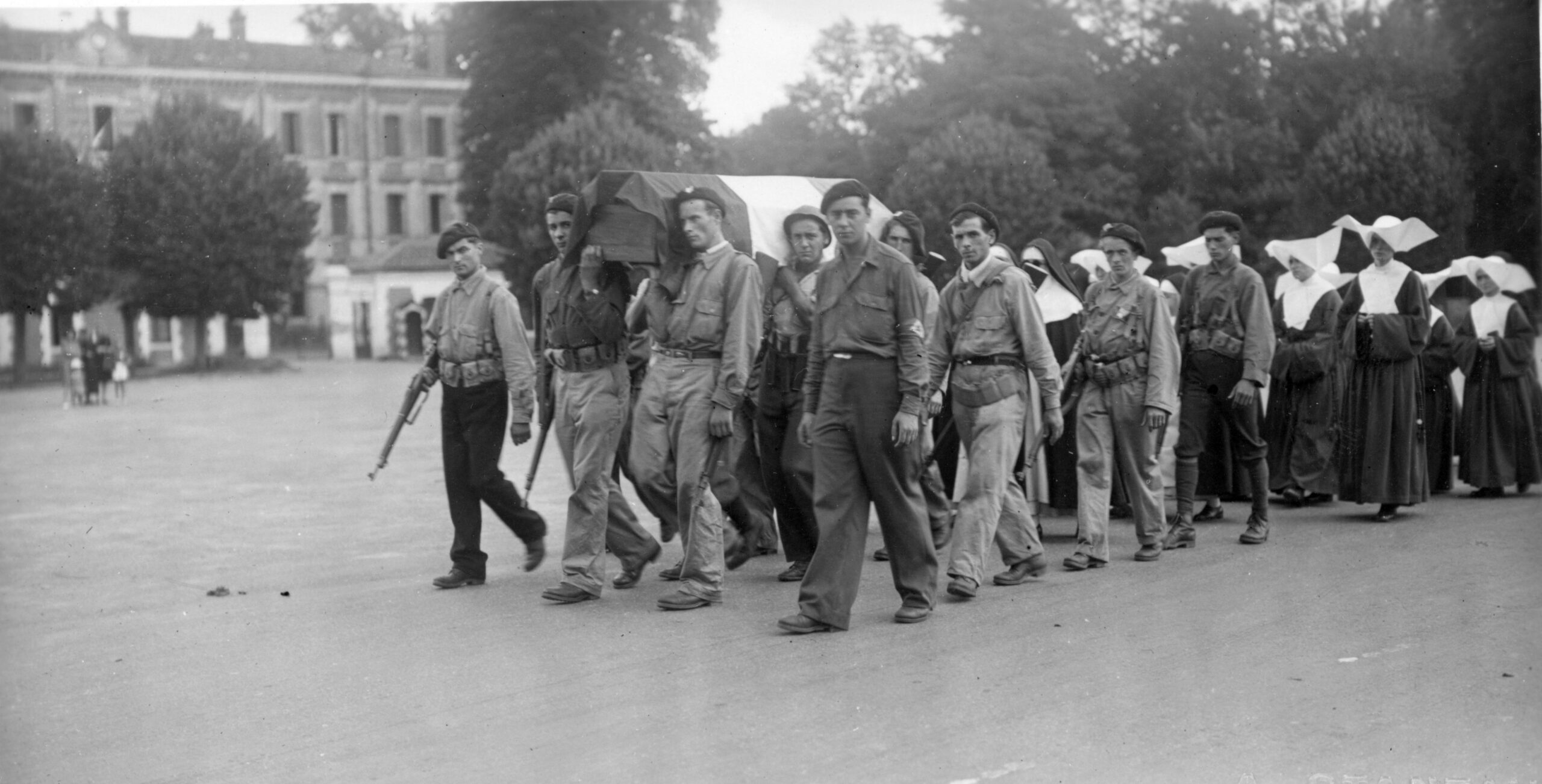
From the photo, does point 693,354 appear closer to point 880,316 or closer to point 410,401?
point 880,316

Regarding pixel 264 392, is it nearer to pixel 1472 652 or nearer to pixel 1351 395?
pixel 1351 395

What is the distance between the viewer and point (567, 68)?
1364 centimetres

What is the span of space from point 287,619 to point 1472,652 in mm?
5489

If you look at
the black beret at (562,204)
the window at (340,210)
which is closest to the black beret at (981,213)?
the black beret at (562,204)

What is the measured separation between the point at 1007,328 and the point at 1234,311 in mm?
2300

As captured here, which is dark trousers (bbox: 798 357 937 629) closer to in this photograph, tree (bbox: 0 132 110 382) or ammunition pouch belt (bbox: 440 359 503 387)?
ammunition pouch belt (bbox: 440 359 503 387)

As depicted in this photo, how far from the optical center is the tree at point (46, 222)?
805 centimetres

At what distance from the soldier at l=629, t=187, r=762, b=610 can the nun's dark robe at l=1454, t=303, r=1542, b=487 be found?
6.72 metres

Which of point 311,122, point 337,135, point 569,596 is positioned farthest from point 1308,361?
point 311,122

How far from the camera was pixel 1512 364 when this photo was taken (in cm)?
1148

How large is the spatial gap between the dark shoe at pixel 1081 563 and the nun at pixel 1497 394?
4.43 metres

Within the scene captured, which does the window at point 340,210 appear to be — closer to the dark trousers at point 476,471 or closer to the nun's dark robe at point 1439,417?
the dark trousers at point 476,471

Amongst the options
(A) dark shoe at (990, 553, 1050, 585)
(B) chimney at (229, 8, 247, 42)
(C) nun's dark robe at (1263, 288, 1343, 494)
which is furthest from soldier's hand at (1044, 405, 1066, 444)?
(B) chimney at (229, 8, 247, 42)

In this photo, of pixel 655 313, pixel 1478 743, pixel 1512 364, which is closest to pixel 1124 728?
pixel 1478 743
